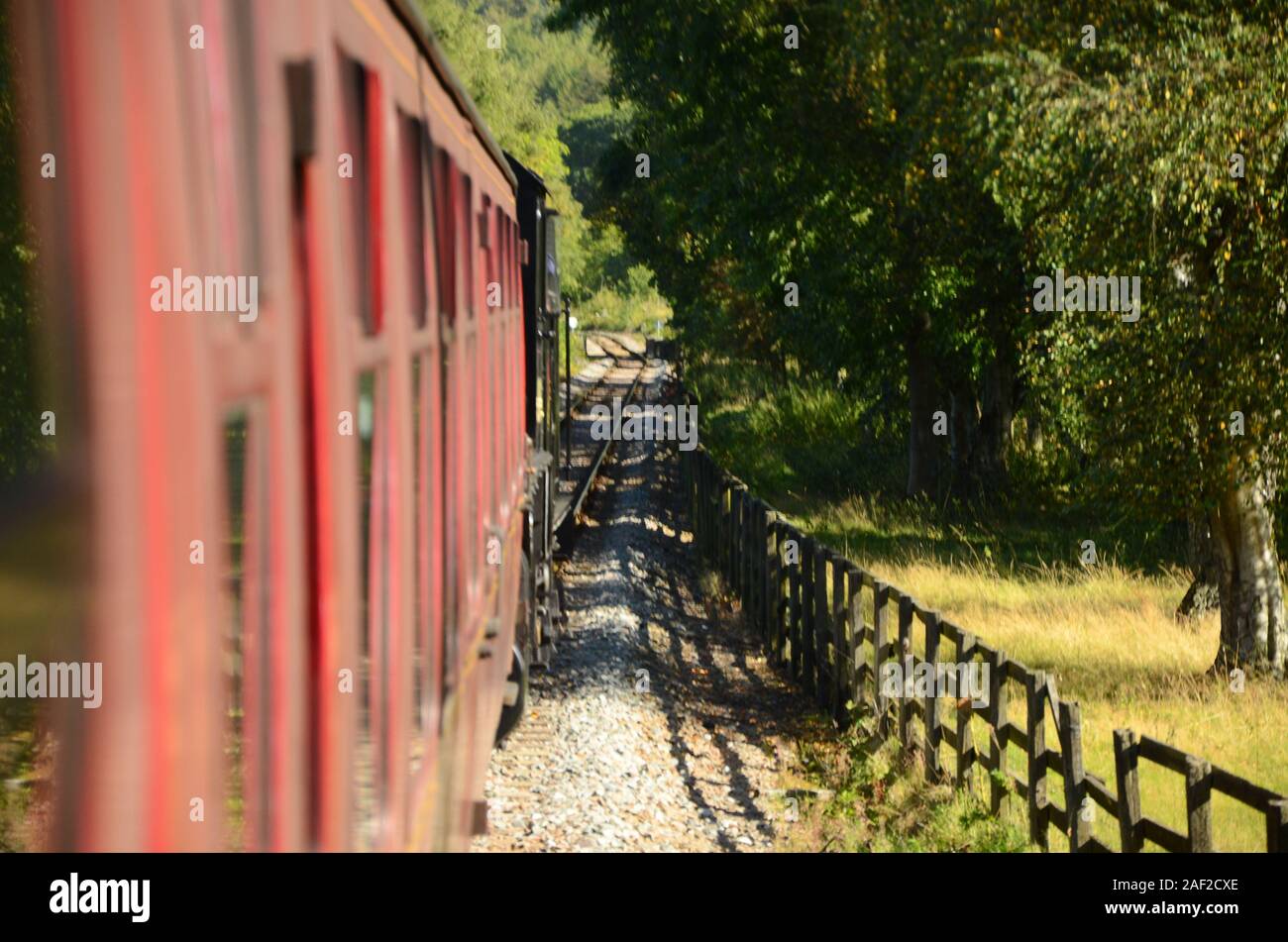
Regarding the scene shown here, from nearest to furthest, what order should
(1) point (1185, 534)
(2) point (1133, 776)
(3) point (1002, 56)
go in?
1. (2) point (1133, 776)
2. (3) point (1002, 56)
3. (1) point (1185, 534)

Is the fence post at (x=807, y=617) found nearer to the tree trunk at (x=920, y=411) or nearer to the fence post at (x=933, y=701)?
the fence post at (x=933, y=701)

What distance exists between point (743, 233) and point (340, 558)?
19604 mm

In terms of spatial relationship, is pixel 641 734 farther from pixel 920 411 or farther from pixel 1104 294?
pixel 920 411

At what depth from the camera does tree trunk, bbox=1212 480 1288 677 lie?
1207 cm

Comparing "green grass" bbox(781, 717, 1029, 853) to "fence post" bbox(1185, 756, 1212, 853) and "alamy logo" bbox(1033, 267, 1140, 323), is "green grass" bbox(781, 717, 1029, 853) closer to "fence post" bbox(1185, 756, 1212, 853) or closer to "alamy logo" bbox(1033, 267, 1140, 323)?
"fence post" bbox(1185, 756, 1212, 853)

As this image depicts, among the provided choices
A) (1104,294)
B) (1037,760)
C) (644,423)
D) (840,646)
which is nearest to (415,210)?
(1037,760)

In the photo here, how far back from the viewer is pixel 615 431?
33.4 metres

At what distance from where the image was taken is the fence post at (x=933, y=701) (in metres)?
8.66

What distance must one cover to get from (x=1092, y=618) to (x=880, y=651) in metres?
5.10

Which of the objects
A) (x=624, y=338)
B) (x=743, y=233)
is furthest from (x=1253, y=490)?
(x=624, y=338)

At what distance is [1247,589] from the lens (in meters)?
12.1

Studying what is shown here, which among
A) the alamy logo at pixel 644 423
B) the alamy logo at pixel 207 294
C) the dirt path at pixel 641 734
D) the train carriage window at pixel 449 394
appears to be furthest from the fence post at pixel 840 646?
the alamy logo at pixel 644 423

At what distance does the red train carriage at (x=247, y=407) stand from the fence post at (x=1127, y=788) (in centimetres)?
389
